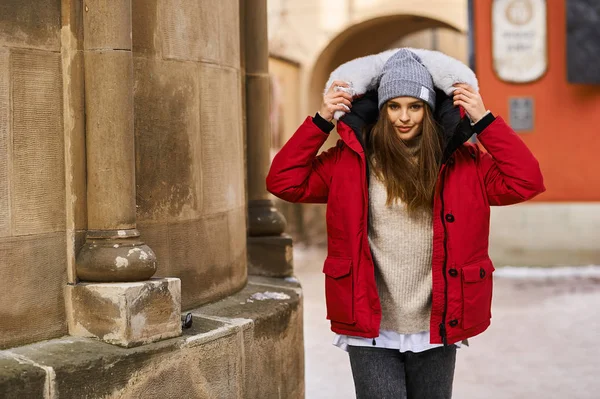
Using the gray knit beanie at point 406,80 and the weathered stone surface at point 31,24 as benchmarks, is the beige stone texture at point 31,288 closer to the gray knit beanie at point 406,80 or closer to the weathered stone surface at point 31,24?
the weathered stone surface at point 31,24

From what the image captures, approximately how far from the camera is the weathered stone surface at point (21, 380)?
2.57 meters

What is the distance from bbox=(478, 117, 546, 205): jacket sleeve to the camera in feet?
8.80

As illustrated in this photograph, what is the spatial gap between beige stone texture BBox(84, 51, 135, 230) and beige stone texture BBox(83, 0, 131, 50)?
0.10 ft

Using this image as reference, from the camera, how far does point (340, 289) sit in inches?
106

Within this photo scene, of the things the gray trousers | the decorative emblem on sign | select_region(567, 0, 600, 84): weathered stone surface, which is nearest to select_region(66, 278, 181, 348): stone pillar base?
the gray trousers

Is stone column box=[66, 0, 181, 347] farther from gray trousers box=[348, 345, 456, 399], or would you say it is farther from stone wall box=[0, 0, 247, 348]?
gray trousers box=[348, 345, 456, 399]

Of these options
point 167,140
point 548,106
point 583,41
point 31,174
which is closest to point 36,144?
point 31,174

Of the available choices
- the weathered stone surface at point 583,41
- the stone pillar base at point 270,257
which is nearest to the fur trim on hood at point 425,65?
the stone pillar base at point 270,257

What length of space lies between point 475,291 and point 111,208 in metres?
1.27

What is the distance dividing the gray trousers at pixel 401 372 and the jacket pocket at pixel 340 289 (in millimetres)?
126

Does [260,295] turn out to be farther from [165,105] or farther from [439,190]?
[439,190]

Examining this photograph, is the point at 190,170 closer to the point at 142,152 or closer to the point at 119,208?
the point at 142,152

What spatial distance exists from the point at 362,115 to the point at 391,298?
1.94 feet

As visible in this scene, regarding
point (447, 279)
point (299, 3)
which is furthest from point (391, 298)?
point (299, 3)
